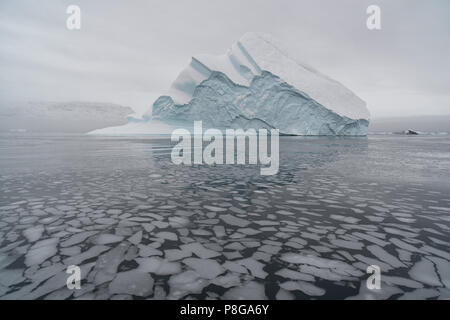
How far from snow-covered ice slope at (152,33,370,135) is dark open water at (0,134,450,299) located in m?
29.8

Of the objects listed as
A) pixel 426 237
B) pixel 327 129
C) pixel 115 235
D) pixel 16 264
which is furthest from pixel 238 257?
pixel 327 129

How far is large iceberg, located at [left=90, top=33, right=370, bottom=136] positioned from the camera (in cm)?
3472

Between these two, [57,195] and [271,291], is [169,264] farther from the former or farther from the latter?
[57,195]

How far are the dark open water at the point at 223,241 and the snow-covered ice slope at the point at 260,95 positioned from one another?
1172 inches

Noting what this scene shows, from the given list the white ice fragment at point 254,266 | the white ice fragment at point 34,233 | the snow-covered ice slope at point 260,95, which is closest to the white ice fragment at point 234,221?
the white ice fragment at point 254,266

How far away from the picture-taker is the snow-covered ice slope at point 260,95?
34.7 m

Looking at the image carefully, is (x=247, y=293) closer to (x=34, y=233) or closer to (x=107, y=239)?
(x=107, y=239)

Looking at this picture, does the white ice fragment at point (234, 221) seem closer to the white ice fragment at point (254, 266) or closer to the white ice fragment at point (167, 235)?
the white ice fragment at point (167, 235)

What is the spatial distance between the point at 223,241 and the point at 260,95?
3408 cm

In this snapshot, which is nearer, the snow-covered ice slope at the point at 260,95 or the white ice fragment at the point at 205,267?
the white ice fragment at the point at 205,267

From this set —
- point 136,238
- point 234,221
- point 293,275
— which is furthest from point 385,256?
point 136,238

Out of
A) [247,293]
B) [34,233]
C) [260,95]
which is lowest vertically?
[247,293]

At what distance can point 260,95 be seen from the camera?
35.8 m

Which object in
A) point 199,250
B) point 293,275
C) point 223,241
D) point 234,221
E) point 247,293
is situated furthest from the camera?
point 234,221
